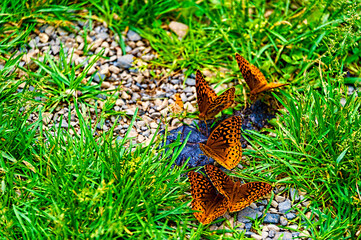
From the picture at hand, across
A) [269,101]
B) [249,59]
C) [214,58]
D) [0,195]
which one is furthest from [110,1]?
[0,195]

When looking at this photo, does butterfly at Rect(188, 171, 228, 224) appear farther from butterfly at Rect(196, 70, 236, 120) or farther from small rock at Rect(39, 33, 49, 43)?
small rock at Rect(39, 33, 49, 43)

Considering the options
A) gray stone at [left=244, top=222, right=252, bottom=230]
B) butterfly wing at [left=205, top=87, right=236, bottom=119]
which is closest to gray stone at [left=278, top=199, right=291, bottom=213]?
gray stone at [left=244, top=222, right=252, bottom=230]

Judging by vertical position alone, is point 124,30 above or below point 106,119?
above

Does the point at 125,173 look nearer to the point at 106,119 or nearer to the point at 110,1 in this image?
the point at 106,119

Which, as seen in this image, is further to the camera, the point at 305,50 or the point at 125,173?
the point at 305,50

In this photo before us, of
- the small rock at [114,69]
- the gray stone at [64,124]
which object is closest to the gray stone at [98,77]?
the small rock at [114,69]

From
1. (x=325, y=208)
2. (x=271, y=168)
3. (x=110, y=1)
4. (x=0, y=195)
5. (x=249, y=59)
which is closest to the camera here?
(x=0, y=195)

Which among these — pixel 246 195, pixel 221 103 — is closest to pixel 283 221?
pixel 246 195

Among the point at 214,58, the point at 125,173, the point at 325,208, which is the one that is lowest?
the point at 325,208
